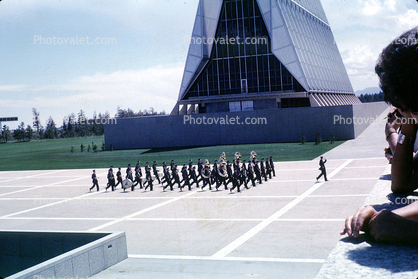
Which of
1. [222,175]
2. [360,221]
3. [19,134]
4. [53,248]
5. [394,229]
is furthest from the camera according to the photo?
[19,134]

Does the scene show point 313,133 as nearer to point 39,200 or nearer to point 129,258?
point 39,200

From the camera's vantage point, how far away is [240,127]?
43.6 meters

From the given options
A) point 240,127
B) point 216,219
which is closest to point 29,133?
point 240,127

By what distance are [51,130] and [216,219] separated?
91259 millimetres

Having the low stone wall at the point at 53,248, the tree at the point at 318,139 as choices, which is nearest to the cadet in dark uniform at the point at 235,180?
the low stone wall at the point at 53,248

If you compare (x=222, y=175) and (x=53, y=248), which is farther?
(x=222, y=175)

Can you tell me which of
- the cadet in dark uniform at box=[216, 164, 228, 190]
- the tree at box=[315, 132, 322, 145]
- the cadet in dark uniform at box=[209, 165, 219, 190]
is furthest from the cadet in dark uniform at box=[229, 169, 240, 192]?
the tree at box=[315, 132, 322, 145]

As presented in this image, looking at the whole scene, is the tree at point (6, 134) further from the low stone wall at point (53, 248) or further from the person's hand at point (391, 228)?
the person's hand at point (391, 228)

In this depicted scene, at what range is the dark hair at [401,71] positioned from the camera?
4.68 ft

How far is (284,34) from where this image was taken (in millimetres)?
45375

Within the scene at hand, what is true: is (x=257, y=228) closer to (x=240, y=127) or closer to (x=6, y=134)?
(x=240, y=127)

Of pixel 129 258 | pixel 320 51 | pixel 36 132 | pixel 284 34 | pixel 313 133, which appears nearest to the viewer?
pixel 129 258

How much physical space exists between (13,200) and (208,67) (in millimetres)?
33467

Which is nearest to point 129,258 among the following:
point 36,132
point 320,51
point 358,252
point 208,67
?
point 358,252
